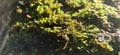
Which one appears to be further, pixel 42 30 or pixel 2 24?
pixel 2 24

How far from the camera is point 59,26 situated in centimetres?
389

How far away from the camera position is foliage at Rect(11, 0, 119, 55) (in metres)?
3.73

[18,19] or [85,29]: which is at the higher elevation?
[18,19]

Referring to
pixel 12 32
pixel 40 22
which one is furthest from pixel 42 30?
pixel 12 32

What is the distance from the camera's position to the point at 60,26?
12.7 feet

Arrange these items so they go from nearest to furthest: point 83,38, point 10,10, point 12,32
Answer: point 83,38, point 12,32, point 10,10

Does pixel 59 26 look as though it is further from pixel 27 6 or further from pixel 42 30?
pixel 27 6

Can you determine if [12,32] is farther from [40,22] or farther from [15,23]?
[40,22]

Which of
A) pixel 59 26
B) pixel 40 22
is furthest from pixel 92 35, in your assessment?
pixel 40 22

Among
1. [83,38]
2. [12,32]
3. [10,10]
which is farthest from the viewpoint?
[10,10]

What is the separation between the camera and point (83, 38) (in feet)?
12.3

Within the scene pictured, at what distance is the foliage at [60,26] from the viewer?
3730mm

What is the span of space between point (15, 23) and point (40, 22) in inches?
16.9

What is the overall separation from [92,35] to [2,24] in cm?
148
